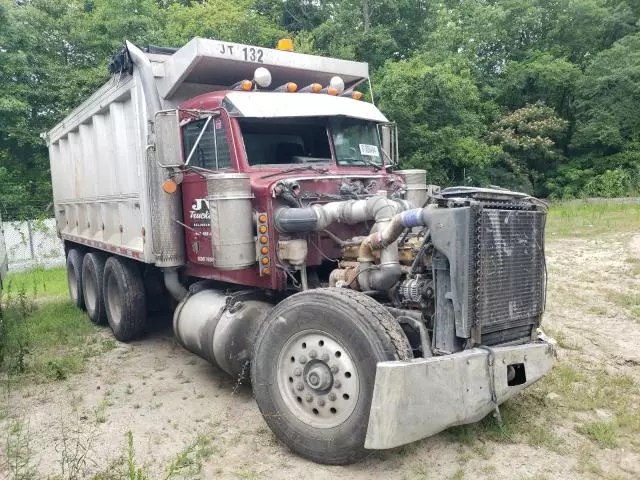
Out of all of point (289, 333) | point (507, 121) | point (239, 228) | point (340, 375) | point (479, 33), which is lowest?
point (340, 375)

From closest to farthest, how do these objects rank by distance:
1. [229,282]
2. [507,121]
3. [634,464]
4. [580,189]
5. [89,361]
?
[634,464] → [229,282] → [89,361] → [507,121] → [580,189]

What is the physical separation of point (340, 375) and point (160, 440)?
1.61 meters

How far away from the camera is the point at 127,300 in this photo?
6586mm

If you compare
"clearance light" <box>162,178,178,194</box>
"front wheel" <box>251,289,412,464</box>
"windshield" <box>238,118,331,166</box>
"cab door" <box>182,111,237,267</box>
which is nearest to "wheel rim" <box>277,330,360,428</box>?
"front wheel" <box>251,289,412,464</box>

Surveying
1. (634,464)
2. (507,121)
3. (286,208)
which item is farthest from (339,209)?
(507,121)

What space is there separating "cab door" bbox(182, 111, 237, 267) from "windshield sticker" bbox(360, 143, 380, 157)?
1.48m

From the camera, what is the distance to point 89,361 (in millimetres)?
6137

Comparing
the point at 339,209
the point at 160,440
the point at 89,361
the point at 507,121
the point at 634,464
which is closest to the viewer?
the point at 634,464

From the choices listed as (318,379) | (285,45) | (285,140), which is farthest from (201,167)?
(318,379)

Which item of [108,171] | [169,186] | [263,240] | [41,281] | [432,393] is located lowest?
[41,281]

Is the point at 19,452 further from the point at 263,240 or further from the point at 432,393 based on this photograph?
the point at 432,393

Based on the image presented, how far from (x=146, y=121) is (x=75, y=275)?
4.40m

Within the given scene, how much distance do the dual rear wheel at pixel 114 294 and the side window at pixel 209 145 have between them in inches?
82.4

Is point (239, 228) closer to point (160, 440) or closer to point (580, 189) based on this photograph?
point (160, 440)
